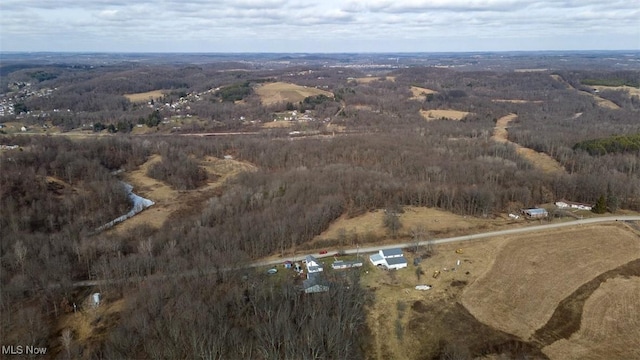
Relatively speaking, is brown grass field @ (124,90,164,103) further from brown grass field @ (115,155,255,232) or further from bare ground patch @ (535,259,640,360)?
bare ground patch @ (535,259,640,360)

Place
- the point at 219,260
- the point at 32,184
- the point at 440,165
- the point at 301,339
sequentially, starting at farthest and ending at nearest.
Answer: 1. the point at 440,165
2. the point at 32,184
3. the point at 219,260
4. the point at 301,339

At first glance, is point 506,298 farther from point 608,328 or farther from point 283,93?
point 283,93

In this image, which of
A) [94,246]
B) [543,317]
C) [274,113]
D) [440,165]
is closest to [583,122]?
[440,165]

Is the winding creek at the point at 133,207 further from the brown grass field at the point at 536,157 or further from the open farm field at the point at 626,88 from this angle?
the open farm field at the point at 626,88

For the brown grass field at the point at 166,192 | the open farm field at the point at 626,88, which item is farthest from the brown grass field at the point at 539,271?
the open farm field at the point at 626,88

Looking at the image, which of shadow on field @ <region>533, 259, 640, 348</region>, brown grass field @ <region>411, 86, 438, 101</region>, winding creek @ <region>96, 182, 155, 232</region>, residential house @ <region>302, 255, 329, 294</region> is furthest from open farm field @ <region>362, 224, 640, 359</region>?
brown grass field @ <region>411, 86, 438, 101</region>

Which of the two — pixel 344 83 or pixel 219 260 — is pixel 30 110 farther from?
pixel 219 260
